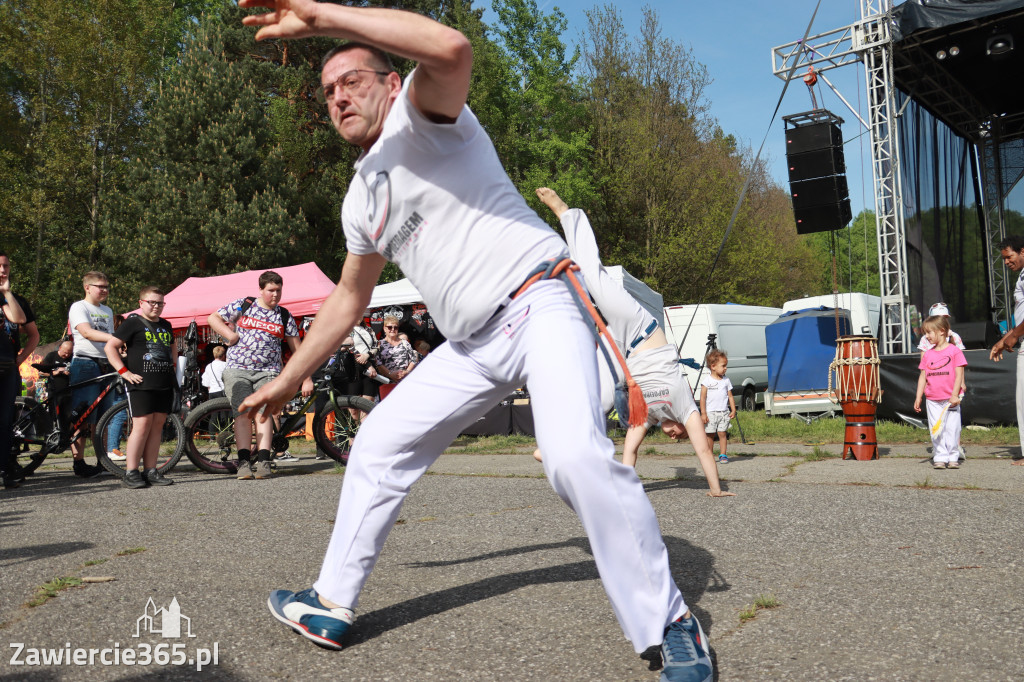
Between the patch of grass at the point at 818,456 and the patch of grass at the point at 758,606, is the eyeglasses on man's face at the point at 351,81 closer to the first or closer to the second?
the patch of grass at the point at 758,606

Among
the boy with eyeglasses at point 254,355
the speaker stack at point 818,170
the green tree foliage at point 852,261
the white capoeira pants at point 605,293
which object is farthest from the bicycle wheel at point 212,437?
the green tree foliage at point 852,261

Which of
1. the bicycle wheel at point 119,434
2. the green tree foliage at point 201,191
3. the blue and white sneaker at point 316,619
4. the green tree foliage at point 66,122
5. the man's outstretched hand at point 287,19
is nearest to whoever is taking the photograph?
the man's outstretched hand at point 287,19

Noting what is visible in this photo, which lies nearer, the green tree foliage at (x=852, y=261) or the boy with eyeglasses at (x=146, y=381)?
the boy with eyeglasses at (x=146, y=381)

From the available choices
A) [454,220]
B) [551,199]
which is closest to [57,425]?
[551,199]

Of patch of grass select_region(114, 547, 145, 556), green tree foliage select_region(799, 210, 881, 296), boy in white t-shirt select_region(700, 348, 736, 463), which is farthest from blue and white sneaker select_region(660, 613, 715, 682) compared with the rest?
green tree foliage select_region(799, 210, 881, 296)

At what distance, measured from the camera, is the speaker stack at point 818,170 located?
14219 millimetres

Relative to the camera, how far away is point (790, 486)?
20.3 ft

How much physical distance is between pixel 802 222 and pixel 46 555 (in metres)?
13.3

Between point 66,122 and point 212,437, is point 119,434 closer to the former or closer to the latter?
point 212,437

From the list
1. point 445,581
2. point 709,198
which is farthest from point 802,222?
point 709,198

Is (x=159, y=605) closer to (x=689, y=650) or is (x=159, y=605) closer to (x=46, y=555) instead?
(x=46, y=555)

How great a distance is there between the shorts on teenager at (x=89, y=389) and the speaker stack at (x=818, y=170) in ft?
35.7

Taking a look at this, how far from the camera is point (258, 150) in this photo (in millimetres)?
27031

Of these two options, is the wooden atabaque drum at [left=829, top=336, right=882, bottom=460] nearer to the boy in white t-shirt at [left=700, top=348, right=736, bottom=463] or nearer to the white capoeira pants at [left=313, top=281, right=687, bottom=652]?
the boy in white t-shirt at [left=700, top=348, right=736, bottom=463]
